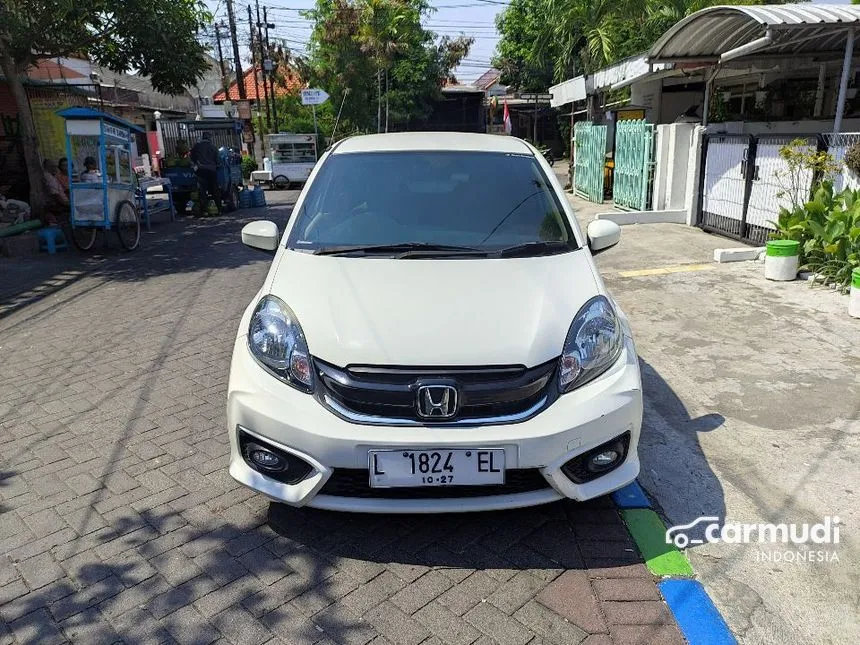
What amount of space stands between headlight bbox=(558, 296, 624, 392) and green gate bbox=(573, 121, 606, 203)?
13.0m

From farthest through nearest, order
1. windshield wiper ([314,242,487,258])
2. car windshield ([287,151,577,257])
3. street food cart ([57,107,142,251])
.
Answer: street food cart ([57,107,142,251]) → car windshield ([287,151,577,257]) → windshield wiper ([314,242,487,258])

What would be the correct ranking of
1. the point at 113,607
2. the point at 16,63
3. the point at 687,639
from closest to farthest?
the point at 687,639
the point at 113,607
the point at 16,63

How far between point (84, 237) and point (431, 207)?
28.8 feet

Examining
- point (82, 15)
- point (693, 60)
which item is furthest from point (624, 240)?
point (82, 15)

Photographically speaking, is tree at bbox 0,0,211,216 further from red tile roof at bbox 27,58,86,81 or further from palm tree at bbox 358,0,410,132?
palm tree at bbox 358,0,410,132

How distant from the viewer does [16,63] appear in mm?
10852

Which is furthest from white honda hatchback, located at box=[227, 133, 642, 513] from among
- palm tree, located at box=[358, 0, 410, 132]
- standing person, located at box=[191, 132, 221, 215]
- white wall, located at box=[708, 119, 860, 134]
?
palm tree, located at box=[358, 0, 410, 132]

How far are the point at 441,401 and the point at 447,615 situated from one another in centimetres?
81

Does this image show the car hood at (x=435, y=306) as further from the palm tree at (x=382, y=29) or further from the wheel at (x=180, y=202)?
the palm tree at (x=382, y=29)

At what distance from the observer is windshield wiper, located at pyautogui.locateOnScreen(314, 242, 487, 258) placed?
3312 millimetres

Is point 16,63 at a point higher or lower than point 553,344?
higher

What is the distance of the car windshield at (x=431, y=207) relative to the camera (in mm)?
3453

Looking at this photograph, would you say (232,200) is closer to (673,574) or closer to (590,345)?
(590,345)

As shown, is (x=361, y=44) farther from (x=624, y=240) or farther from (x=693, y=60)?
(x=624, y=240)
